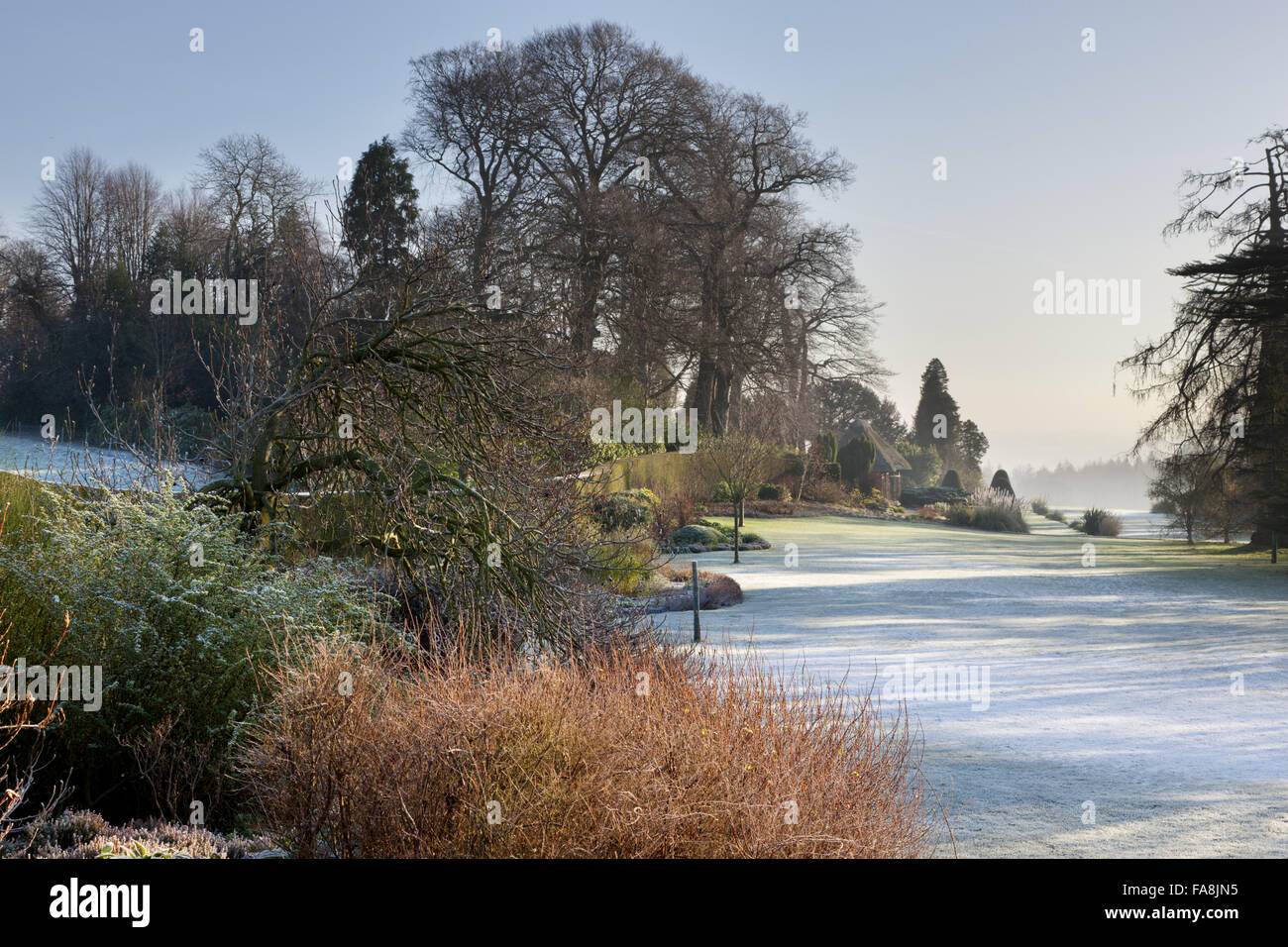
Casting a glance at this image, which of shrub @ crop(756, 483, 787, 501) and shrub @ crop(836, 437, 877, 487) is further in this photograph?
shrub @ crop(836, 437, 877, 487)

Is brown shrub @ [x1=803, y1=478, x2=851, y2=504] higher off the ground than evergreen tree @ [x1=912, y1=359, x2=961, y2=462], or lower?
lower

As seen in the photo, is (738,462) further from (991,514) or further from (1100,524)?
(1100,524)

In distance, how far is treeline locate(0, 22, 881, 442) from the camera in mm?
28203

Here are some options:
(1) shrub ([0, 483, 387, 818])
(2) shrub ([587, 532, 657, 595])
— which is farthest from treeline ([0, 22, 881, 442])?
(1) shrub ([0, 483, 387, 818])

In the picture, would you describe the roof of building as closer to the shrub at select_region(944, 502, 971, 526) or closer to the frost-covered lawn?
the shrub at select_region(944, 502, 971, 526)

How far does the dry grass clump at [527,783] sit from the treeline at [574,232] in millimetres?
20090

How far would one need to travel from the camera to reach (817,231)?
3534cm

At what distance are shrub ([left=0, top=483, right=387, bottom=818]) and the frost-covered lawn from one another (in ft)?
9.70

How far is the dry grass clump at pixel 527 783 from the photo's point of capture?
367 cm

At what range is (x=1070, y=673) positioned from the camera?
373 inches

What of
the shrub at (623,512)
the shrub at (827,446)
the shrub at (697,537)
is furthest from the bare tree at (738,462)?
the shrub at (827,446)

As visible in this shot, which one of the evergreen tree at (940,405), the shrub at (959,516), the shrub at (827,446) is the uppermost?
the evergreen tree at (940,405)

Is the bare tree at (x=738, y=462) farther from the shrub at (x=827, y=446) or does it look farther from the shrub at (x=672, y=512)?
the shrub at (x=827, y=446)
